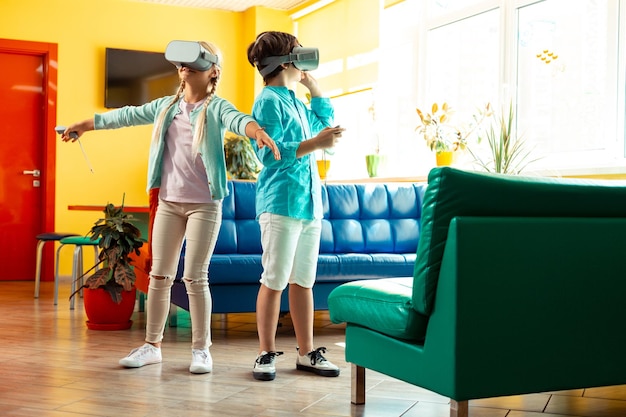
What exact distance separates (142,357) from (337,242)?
5.88 feet

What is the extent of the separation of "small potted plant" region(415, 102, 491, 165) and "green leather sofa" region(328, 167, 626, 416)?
3227 mm

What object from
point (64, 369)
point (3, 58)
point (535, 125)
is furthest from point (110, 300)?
point (3, 58)

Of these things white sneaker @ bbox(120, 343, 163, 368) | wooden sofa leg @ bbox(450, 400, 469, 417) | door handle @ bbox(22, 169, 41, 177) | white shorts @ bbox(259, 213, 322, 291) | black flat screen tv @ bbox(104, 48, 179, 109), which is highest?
black flat screen tv @ bbox(104, 48, 179, 109)

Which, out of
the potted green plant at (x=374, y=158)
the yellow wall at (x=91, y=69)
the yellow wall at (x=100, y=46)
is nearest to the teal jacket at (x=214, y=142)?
the potted green plant at (x=374, y=158)

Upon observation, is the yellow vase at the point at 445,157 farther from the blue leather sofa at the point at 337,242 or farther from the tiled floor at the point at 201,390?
the tiled floor at the point at 201,390

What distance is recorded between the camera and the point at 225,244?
455cm

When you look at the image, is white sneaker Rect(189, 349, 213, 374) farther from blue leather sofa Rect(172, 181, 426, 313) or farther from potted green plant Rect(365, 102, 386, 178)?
potted green plant Rect(365, 102, 386, 178)

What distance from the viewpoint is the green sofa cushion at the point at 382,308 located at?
2322 mm

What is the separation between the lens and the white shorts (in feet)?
10.1

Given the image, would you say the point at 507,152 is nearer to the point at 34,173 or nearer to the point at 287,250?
the point at 287,250

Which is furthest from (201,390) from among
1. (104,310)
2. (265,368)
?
(104,310)

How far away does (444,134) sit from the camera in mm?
5695

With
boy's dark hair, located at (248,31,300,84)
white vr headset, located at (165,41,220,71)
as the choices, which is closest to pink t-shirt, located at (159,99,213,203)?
white vr headset, located at (165,41,220,71)

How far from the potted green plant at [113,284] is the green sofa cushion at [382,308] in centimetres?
202
